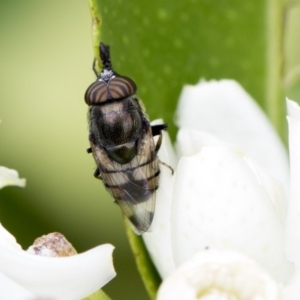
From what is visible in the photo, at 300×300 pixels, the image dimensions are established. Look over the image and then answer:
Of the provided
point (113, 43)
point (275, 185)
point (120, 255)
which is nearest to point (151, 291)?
point (275, 185)

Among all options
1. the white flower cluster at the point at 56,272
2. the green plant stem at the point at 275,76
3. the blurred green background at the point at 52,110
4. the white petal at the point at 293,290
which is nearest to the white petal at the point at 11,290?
the white flower cluster at the point at 56,272

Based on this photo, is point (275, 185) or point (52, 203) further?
point (52, 203)

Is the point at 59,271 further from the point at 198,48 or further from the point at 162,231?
the point at 198,48

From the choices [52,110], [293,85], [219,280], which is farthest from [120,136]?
[52,110]

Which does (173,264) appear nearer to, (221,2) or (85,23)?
(221,2)

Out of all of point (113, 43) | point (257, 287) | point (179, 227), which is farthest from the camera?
point (113, 43)

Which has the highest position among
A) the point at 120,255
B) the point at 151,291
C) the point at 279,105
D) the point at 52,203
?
the point at 279,105
